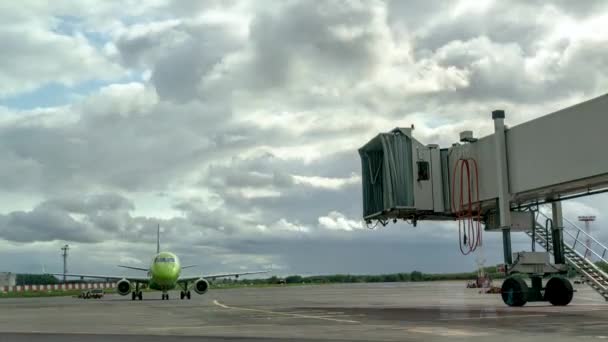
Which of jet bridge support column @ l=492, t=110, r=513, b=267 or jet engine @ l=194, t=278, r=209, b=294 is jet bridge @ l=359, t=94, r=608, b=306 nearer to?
jet bridge support column @ l=492, t=110, r=513, b=267

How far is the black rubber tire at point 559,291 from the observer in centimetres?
3009

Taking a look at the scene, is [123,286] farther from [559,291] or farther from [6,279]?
[6,279]

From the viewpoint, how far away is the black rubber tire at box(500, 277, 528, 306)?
97.6ft

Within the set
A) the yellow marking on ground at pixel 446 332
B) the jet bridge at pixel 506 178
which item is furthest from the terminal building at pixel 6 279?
the yellow marking on ground at pixel 446 332

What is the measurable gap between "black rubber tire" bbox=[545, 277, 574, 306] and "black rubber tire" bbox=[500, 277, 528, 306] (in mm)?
1419

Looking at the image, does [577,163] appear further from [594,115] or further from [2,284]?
[2,284]

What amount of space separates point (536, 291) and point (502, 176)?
5642 mm

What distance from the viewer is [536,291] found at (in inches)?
1187

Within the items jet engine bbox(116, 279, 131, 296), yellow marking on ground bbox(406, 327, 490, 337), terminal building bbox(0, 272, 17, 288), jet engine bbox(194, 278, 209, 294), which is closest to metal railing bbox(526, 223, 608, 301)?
yellow marking on ground bbox(406, 327, 490, 337)

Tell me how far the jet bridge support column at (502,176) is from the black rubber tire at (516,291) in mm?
870

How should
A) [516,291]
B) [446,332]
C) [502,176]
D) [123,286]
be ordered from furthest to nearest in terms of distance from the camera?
[123,286], [516,291], [502,176], [446,332]

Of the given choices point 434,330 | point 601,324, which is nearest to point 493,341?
point 434,330

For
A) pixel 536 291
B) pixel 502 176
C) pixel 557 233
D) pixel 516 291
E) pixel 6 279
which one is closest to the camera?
pixel 502 176

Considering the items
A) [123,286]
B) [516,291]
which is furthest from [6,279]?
[516,291]
